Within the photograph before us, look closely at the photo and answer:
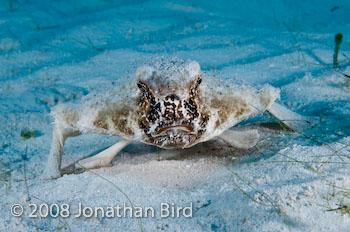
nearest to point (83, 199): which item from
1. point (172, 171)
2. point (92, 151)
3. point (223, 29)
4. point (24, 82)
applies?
point (172, 171)

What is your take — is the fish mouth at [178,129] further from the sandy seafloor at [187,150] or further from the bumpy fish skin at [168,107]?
the sandy seafloor at [187,150]

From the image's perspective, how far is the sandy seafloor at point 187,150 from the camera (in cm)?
240

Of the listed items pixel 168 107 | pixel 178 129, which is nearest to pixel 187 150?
pixel 178 129

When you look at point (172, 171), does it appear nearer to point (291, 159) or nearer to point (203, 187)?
point (203, 187)

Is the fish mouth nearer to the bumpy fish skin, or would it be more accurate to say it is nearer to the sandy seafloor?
the bumpy fish skin

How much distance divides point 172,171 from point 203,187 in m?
0.51

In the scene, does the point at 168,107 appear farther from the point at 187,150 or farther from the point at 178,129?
the point at 187,150

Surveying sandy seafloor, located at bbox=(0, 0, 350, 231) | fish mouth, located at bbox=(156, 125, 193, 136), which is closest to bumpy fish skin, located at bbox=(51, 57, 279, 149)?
fish mouth, located at bbox=(156, 125, 193, 136)

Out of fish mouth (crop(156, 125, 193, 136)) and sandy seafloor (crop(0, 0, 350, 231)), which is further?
fish mouth (crop(156, 125, 193, 136))

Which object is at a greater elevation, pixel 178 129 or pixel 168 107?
pixel 168 107

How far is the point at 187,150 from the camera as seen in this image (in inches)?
150

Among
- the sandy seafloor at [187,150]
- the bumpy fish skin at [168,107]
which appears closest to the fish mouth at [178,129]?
the bumpy fish skin at [168,107]

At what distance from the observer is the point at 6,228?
2.50m

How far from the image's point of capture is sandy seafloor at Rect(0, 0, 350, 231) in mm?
2398
